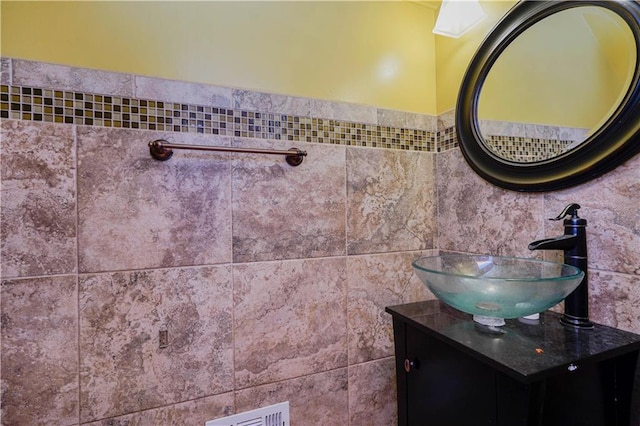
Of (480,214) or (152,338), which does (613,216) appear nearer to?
(480,214)

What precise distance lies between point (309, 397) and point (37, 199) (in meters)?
1.09

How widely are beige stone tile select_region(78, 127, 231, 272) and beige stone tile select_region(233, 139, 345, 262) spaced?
6 centimetres

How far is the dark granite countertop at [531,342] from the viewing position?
0.69 metres

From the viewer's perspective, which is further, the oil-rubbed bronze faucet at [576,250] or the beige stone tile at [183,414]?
the beige stone tile at [183,414]

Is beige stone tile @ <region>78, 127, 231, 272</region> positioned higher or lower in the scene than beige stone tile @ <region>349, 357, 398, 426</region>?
higher

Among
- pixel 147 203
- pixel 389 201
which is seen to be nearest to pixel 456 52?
pixel 389 201

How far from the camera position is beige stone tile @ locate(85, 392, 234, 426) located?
0.97 meters

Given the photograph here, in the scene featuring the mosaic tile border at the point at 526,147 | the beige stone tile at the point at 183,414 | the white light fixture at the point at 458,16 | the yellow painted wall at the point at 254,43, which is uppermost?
the white light fixture at the point at 458,16

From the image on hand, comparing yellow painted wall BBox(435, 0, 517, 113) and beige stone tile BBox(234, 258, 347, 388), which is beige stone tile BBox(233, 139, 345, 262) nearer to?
beige stone tile BBox(234, 258, 347, 388)

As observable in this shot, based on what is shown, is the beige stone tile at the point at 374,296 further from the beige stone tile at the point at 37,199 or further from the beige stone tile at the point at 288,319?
the beige stone tile at the point at 37,199

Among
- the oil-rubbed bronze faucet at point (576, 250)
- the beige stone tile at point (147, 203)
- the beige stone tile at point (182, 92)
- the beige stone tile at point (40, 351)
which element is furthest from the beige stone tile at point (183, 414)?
the oil-rubbed bronze faucet at point (576, 250)

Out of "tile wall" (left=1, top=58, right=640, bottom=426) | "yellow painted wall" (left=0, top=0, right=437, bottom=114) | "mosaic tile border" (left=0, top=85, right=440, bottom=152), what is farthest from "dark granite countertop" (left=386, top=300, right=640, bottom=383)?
"yellow painted wall" (left=0, top=0, right=437, bottom=114)

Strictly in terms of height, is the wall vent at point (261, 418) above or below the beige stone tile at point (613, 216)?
below

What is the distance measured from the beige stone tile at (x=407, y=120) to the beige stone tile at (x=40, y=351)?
1.23 metres
